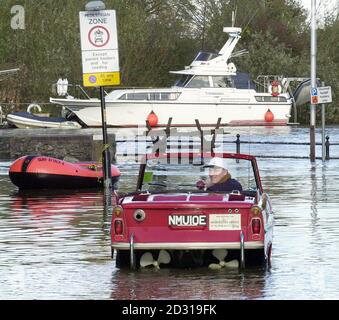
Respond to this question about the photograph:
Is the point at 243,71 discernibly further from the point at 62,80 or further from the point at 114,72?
the point at 114,72

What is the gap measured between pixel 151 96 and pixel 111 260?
204 feet

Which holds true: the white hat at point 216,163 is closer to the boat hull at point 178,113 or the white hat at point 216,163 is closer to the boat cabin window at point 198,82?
the boat hull at point 178,113

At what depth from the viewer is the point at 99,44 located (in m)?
26.2

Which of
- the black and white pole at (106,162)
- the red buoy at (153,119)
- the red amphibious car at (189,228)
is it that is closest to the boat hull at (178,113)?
the red buoy at (153,119)

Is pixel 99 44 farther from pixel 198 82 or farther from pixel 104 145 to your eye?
pixel 198 82

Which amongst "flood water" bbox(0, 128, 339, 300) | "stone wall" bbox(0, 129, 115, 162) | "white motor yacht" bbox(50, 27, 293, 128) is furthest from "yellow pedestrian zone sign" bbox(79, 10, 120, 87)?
"white motor yacht" bbox(50, 27, 293, 128)

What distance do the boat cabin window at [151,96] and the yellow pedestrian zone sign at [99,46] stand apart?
51216 millimetres

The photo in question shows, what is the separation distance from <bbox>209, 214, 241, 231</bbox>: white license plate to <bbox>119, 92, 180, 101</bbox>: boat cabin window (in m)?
62.6

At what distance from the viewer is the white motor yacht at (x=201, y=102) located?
7813 cm

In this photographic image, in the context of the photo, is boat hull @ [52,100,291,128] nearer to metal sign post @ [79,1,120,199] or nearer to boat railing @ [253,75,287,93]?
boat railing @ [253,75,287,93]

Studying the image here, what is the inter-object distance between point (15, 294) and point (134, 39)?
2552 inches

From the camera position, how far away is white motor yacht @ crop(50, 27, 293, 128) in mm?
78131

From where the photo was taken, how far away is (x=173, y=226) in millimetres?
15227

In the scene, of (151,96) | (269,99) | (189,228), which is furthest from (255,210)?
(269,99)
